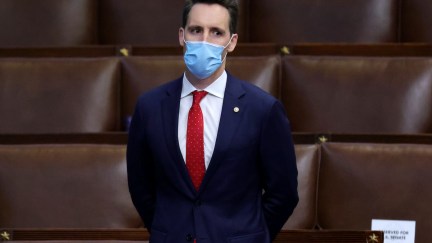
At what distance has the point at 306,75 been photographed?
0.75 metres

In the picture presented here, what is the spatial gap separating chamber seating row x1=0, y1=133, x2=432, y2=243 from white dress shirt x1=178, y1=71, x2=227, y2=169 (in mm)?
188

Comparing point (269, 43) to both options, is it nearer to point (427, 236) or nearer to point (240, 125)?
point (427, 236)

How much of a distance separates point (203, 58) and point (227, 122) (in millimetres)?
35

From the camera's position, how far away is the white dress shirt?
45 centimetres

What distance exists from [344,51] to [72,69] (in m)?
0.25

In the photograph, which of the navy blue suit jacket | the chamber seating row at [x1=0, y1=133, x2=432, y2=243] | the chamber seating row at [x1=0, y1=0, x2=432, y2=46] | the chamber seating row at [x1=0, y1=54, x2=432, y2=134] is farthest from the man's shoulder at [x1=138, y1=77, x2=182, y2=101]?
the chamber seating row at [x1=0, y1=0, x2=432, y2=46]

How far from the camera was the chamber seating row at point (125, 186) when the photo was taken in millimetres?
622

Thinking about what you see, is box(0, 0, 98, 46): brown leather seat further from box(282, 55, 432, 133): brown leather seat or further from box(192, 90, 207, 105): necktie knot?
box(192, 90, 207, 105): necktie knot

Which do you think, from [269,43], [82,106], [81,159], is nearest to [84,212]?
[81,159]

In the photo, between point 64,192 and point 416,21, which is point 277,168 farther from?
point 416,21

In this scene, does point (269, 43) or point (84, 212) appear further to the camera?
point (269, 43)

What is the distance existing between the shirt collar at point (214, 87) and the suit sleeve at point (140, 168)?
0.03 meters

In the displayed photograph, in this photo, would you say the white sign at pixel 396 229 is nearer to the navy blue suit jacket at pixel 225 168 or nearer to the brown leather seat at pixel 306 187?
the brown leather seat at pixel 306 187

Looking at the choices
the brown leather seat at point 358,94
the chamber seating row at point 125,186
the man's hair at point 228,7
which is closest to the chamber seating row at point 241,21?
the brown leather seat at point 358,94
